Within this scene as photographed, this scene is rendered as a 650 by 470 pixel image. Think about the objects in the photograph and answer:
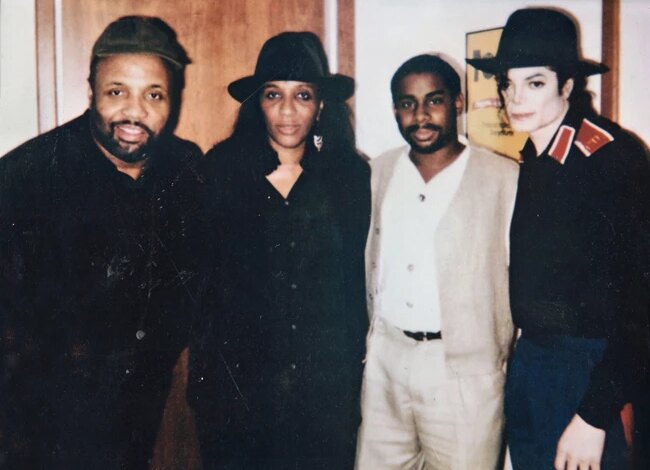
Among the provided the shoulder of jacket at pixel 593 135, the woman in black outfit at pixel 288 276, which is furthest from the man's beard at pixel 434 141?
the shoulder of jacket at pixel 593 135

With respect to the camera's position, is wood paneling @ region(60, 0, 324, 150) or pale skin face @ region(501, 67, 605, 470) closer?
pale skin face @ region(501, 67, 605, 470)

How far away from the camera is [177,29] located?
1444 millimetres

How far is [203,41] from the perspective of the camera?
57.7 inches

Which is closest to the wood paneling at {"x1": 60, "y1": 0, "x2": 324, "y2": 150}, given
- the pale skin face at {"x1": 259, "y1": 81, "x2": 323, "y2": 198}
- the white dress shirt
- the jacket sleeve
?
the pale skin face at {"x1": 259, "y1": 81, "x2": 323, "y2": 198}

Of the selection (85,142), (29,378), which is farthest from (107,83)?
(29,378)

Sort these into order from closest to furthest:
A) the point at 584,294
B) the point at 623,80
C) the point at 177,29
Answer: the point at 584,294, the point at 623,80, the point at 177,29

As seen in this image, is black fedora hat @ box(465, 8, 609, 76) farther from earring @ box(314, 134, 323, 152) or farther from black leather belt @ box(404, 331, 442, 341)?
black leather belt @ box(404, 331, 442, 341)

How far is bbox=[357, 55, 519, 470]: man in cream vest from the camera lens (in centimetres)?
130

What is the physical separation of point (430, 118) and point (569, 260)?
1.50ft

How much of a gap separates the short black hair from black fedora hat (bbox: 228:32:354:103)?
0.13m

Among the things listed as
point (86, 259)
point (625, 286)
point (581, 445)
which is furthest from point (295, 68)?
point (581, 445)

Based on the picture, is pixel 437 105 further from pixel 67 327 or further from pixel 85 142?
pixel 67 327

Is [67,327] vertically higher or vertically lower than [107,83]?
lower

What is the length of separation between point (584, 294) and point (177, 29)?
1173mm
